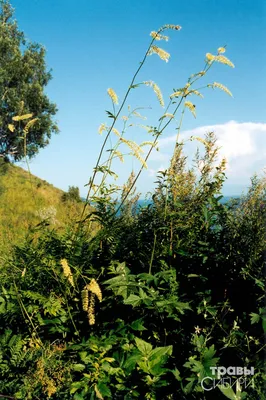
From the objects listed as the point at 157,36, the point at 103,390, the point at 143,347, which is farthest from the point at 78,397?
the point at 157,36

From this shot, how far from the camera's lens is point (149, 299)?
2.43 metres

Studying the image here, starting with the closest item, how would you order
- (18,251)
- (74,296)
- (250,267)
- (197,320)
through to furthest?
(250,267), (197,320), (74,296), (18,251)

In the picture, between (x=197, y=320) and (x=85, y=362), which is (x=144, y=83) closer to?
(x=197, y=320)

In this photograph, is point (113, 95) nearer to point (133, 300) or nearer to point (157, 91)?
point (157, 91)

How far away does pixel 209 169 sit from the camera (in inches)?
138

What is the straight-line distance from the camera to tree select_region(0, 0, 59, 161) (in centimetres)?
2245

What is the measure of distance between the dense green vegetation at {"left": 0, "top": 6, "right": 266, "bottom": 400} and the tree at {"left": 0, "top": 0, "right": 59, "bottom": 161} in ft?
64.0

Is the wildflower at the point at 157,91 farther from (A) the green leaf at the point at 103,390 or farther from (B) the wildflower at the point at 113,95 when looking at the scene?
(A) the green leaf at the point at 103,390

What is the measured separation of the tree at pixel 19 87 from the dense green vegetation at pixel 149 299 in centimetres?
1952

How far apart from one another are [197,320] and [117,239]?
947mm

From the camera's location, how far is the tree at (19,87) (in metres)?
22.5

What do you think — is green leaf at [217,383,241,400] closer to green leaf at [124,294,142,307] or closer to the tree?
green leaf at [124,294,142,307]

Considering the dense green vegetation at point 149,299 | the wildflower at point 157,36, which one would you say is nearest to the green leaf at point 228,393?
the dense green vegetation at point 149,299

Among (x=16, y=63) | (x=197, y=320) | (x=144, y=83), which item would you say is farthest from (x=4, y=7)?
(x=197, y=320)
